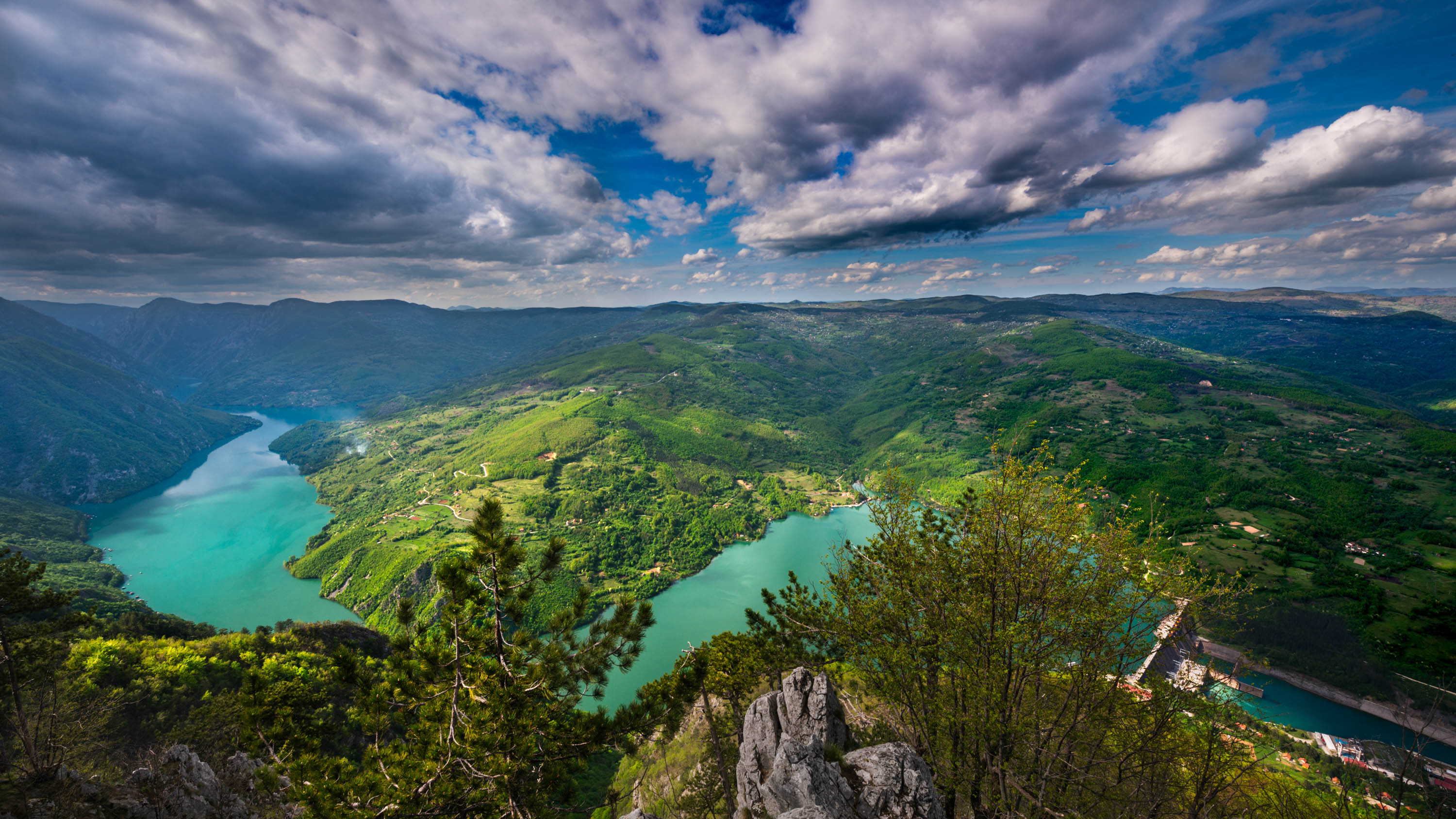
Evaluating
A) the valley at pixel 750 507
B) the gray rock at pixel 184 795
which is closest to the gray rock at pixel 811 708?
the valley at pixel 750 507

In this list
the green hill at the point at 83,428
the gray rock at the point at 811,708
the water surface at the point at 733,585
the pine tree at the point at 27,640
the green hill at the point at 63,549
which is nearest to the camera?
the pine tree at the point at 27,640

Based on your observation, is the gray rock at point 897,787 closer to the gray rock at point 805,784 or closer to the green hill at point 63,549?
the gray rock at point 805,784

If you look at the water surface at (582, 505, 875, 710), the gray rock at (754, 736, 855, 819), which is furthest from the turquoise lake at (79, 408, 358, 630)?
the gray rock at (754, 736, 855, 819)

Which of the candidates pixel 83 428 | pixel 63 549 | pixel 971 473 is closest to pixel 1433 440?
pixel 971 473

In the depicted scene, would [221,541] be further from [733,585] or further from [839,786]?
[839,786]

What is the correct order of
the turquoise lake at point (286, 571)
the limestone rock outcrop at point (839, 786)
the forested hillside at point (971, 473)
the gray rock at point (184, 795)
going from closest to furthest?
the gray rock at point (184, 795)
the limestone rock outcrop at point (839, 786)
the turquoise lake at point (286, 571)
the forested hillside at point (971, 473)
